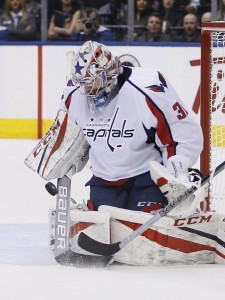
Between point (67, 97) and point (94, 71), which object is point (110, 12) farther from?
point (94, 71)

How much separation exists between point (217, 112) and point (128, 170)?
0.95 metres

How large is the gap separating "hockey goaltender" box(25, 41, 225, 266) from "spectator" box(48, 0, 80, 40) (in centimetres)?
519

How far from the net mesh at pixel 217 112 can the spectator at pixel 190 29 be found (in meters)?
3.81

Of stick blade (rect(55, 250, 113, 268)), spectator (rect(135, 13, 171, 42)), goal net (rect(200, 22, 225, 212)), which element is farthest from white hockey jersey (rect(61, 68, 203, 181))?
spectator (rect(135, 13, 171, 42))

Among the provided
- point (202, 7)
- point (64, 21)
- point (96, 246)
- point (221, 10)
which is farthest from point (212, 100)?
point (64, 21)

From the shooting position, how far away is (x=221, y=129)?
5.64 metres

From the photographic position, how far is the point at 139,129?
4.43 m

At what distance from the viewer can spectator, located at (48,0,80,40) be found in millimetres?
9734

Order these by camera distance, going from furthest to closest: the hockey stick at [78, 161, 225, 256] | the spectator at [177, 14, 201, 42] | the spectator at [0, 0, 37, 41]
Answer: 1. the spectator at [0, 0, 37, 41]
2. the spectator at [177, 14, 201, 42]
3. the hockey stick at [78, 161, 225, 256]

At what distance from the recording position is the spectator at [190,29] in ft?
30.9

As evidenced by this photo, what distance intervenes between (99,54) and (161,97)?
0.94ft

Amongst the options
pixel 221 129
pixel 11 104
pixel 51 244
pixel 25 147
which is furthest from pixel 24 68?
pixel 51 244

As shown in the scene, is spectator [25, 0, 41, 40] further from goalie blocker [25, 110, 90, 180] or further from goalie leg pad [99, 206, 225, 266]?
goalie leg pad [99, 206, 225, 266]

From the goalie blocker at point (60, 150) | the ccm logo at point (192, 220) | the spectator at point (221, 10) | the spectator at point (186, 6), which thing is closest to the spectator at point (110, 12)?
the spectator at point (186, 6)
